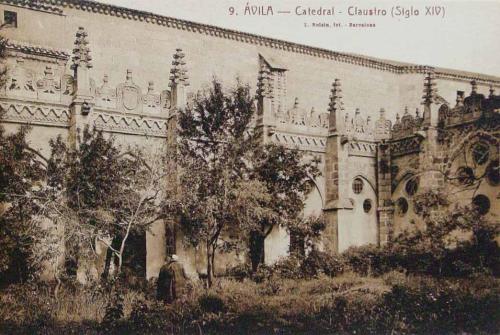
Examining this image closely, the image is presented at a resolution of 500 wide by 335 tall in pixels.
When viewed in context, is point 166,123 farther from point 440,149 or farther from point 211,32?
point 211,32

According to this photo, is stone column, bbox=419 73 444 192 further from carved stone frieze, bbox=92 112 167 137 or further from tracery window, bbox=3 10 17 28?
tracery window, bbox=3 10 17 28

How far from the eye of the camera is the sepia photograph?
1229 cm

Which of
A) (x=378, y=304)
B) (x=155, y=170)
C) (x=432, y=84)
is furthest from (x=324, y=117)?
(x=378, y=304)

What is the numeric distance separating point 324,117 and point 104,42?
11.9 metres

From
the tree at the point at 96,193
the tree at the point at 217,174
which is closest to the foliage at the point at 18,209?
the tree at the point at 96,193

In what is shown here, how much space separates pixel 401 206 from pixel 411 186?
3.74 ft

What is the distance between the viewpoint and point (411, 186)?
80.0 ft

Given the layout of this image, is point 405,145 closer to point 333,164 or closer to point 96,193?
point 333,164

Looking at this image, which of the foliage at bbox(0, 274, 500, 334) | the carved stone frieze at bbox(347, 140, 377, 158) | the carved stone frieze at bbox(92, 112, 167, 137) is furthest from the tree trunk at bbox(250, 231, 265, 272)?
the carved stone frieze at bbox(347, 140, 377, 158)

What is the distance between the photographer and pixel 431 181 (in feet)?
73.6

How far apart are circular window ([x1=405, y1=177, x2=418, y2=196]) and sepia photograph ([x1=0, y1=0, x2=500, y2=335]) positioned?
0.07 meters

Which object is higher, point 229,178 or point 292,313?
point 229,178

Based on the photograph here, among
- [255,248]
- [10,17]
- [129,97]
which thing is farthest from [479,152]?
[10,17]

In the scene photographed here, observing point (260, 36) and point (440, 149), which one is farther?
point (260, 36)
